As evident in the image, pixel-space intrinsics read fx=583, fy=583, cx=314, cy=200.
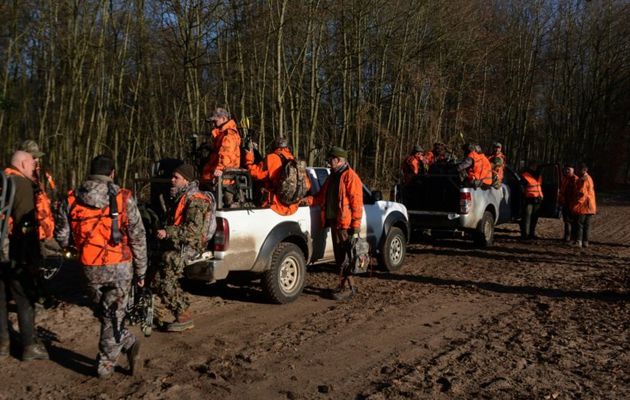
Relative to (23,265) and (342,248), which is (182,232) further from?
(342,248)

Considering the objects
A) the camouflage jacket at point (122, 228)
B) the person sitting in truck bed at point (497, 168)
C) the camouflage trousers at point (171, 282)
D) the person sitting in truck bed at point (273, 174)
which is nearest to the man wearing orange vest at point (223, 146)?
the person sitting in truck bed at point (273, 174)

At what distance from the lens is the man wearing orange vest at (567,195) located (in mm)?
12852

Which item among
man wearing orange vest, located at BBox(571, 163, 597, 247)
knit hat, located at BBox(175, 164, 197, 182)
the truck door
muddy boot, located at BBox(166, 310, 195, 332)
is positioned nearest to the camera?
knit hat, located at BBox(175, 164, 197, 182)

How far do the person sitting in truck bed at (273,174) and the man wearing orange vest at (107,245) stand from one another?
252cm

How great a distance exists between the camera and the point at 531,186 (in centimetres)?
1332

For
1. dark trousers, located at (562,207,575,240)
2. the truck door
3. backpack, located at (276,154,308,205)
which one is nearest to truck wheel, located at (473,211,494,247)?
dark trousers, located at (562,207,575,240)

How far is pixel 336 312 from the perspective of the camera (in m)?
6.92

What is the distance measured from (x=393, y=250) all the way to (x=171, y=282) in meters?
4.65

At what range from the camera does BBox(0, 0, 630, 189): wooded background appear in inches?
672

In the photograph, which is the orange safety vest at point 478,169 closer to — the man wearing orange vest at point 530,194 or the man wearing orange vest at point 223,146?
the man wearing orange vest at point 530,194

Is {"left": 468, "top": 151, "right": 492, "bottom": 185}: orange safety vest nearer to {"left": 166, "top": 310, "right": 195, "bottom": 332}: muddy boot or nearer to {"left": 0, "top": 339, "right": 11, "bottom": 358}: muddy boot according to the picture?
{"left": 166, "top": 310, "right": 195, "bottom": 332}: muddy boot

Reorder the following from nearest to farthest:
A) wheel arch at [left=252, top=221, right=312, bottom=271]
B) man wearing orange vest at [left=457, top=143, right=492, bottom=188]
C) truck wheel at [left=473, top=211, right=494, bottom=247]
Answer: wheel arch at [left=252, top=221, right=312, bottom=271], man wearing orange vest at [left=457, top=143, right=492, bottom=188], truck wheel at [left=473, top=211, right=494, bottom=247]

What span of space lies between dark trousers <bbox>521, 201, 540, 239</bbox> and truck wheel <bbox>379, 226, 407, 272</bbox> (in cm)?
490

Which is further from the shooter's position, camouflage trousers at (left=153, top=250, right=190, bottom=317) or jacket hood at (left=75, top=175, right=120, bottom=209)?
camouflage trousers at (left=153, top=250, right=190, bottom=317)
